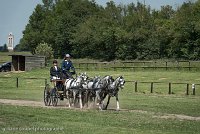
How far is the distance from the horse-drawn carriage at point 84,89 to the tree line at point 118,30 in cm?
5764

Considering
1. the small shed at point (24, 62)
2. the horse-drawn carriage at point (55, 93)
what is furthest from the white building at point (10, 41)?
the horse-drawn carriage at point (55, 93)

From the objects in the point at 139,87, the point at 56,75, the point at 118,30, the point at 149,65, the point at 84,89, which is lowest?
the point at 139,87

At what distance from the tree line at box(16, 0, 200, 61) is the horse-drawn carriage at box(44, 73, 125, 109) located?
57637 mm

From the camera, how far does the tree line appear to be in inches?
3438

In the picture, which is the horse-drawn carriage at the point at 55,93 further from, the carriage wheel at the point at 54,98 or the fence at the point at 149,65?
the fence at the point at 149,65

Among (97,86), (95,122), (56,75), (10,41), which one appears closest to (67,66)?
(56,75)

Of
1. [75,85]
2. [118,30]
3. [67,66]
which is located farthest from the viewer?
[118,30]

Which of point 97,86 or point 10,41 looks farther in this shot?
point 10,41

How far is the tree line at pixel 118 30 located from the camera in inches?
3438

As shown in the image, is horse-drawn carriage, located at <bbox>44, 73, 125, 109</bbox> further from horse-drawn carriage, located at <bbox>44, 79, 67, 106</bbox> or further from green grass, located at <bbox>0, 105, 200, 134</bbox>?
green grass, located at <bbox>0, 105, 200, 134</bbox>

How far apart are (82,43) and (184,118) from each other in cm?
8850

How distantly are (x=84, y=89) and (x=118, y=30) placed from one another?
247 feet

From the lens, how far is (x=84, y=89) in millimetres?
24766

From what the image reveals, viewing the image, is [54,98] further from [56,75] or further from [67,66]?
[67,66]
